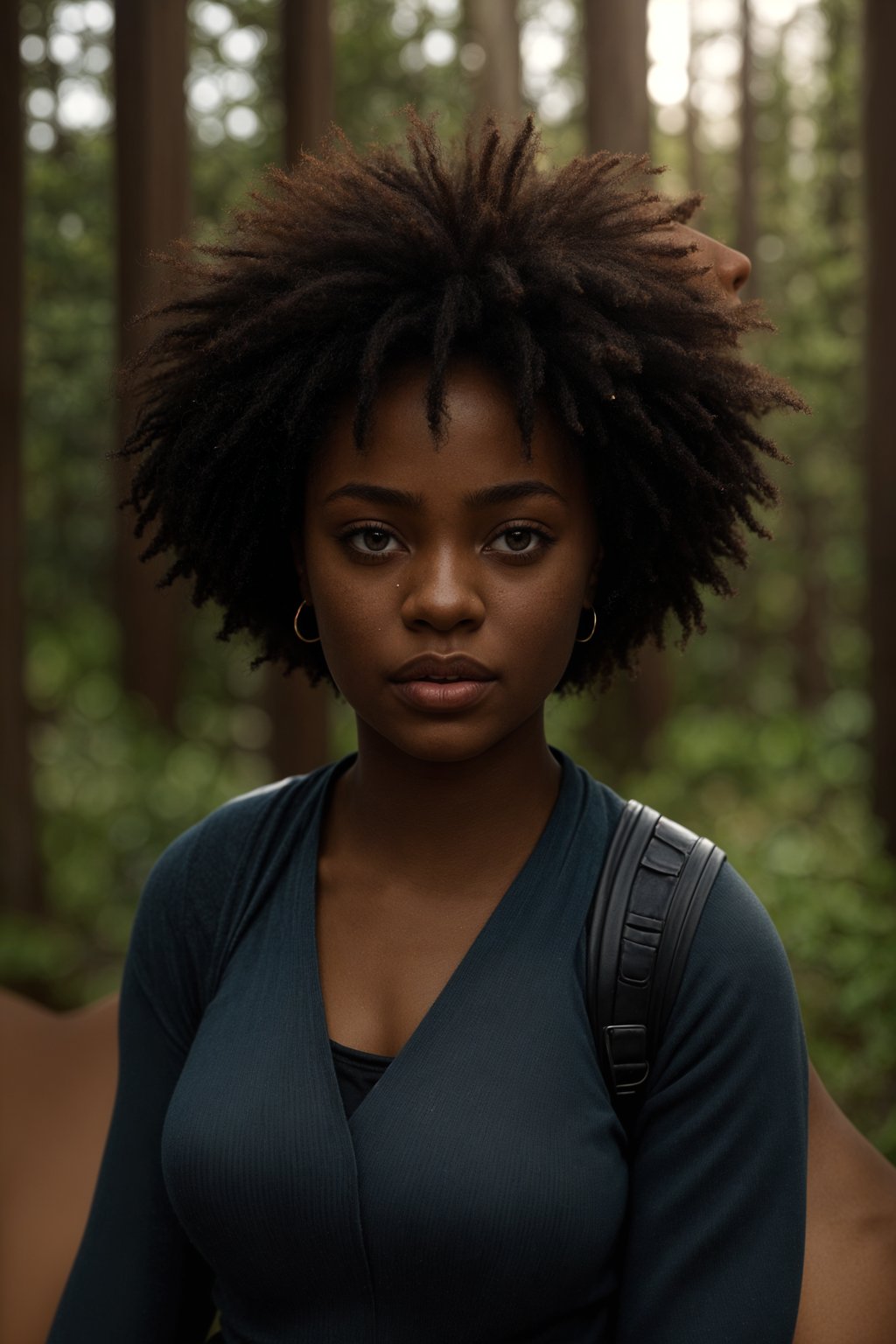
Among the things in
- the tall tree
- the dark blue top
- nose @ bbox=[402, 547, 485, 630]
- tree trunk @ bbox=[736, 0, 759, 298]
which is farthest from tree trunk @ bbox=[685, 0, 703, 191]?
the dark blue top

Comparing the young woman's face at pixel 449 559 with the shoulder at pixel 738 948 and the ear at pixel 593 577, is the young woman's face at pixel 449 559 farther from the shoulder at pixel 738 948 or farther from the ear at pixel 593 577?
the shoulder at pixel 738 948

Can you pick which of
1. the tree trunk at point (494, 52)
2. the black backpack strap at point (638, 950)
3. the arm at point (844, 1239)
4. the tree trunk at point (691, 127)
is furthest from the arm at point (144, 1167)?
the tree trunk at point (691, 127)

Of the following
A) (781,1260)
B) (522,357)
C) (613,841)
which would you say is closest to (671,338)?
(522,357)

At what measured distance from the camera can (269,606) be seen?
A: 2381 mm

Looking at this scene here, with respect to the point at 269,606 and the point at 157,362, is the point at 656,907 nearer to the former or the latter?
the point at 269,606

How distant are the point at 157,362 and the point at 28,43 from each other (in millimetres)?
8524

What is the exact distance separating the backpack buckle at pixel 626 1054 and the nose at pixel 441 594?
1.84 feet

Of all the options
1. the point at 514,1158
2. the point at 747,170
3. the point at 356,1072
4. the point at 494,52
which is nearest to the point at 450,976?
the point at 356,1072

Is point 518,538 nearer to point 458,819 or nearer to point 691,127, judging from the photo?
point 458,819

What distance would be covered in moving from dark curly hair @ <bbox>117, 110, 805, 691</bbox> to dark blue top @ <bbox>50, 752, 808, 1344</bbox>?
0.57 m

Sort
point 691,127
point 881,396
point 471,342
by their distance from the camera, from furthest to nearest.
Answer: point 691,127 → point 881,396 → point 471,342

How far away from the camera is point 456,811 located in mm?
2146

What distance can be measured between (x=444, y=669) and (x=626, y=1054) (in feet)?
1.83

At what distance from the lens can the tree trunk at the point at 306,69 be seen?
814cm
